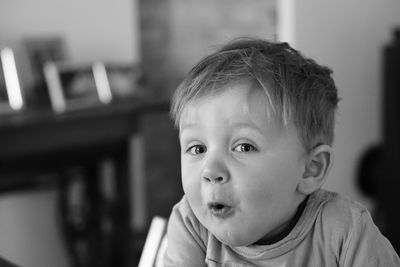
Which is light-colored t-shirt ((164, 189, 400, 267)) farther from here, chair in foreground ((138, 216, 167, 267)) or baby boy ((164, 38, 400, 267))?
chair in foreground ((138, 216, 167, 267))

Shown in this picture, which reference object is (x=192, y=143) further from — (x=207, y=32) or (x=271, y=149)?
(x=207, y=32)

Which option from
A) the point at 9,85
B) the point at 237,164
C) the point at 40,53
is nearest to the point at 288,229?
the point at 237,164

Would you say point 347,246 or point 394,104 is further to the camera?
point 394,104

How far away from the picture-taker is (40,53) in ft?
11.1

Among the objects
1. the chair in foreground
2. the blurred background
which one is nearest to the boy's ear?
the chair in foreground

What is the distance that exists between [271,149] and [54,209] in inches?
112

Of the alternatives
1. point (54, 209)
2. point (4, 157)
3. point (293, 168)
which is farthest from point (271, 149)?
point (54, 209)

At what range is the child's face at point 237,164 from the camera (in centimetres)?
92

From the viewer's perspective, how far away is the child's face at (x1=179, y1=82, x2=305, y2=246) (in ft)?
3.03

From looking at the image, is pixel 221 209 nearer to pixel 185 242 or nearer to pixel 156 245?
pixel 185 242

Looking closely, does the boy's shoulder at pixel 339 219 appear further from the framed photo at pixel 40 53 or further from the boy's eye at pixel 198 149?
the framed photo at pixel 40 53

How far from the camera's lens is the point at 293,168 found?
97cm

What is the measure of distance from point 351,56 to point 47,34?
141cm

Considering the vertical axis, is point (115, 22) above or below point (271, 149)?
below
